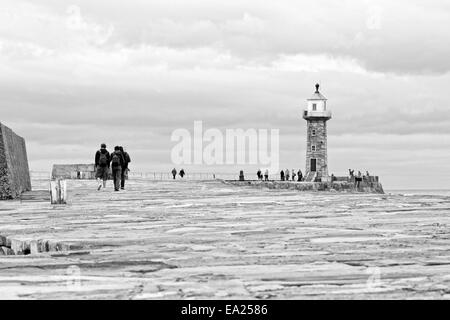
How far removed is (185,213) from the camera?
11.4 m

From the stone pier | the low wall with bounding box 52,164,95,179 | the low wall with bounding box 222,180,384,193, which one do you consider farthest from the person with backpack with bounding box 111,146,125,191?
the low wall with bounding box 222,180,384,193

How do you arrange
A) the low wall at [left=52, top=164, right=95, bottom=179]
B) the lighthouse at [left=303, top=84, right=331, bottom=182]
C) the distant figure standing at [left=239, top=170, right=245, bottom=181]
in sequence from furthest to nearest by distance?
the lighthouse at [left=303, top=84, right=331, bottom=182], the distant figure standing at [left=239, top=170, right=245, bottom=181], the low wall at [left=52, top=164, right=95, bottom=179]

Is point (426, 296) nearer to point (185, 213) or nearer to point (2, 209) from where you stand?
point (185, 213)

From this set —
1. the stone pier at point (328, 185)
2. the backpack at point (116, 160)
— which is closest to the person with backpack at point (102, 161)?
the backpack at point (116, 160)

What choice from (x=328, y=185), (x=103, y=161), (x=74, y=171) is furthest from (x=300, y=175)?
(x=103, y=161)

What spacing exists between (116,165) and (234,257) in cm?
1495

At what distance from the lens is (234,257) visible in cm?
607

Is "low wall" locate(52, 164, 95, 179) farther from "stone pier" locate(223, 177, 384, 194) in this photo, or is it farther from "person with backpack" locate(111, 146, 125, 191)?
"person with backpack" locate(111, 146, 125, 191)

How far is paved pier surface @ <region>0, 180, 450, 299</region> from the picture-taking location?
468cm

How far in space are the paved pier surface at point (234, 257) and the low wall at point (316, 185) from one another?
44.8 m

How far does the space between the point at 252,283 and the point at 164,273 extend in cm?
71

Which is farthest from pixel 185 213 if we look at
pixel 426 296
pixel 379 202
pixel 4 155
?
pixel 426 296

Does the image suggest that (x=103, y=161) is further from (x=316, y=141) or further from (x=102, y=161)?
(x=316, y=141)

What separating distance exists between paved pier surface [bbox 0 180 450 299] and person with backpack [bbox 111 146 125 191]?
9.55 m
